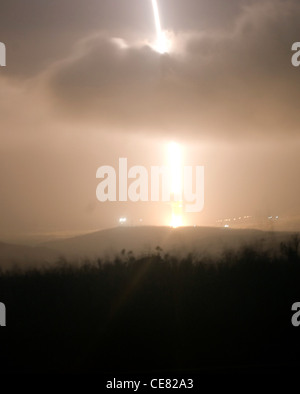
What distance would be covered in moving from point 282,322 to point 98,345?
216 centimetres

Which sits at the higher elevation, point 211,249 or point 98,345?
point 211,249

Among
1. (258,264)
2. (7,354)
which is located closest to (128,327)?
(7,354)

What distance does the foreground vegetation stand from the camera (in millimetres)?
7250

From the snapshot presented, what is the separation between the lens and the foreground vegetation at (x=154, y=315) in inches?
285

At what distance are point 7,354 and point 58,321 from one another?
68cm

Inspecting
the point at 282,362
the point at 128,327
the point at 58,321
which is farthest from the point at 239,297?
the point at 58,321

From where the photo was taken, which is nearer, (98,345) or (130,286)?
(98,345)

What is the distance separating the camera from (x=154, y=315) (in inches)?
299

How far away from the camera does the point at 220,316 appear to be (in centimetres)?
764
